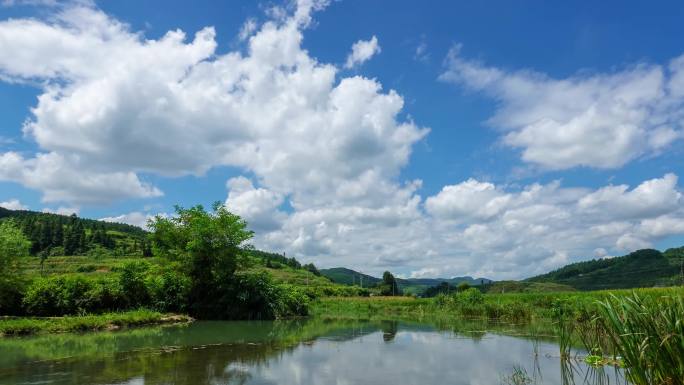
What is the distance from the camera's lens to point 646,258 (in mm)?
138875

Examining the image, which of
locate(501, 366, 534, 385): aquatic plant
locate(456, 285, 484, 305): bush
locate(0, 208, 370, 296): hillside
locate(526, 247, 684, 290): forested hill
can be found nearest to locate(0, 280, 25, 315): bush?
locate(501, 366, 534, 385): aquatic plant

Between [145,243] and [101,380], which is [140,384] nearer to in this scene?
[101,380]

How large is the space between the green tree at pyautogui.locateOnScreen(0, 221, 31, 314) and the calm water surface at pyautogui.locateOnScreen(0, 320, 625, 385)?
11.4 m

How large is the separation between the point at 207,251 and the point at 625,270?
433 ft

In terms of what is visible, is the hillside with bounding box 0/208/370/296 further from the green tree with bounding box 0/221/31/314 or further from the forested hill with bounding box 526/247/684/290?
the forested hill with bounding box 526/247/684/290

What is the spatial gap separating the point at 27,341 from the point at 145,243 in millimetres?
101811

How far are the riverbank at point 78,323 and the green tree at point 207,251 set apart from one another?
492 centimetres

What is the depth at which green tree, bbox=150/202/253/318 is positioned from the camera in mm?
36844

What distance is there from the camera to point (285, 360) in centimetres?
1555

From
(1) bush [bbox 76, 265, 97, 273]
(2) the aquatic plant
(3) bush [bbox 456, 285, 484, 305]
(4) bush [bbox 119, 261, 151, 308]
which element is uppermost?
(1) bush [bbox 76, 265, 97, 273]

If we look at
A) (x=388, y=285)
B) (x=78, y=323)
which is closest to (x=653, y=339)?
(x=78, y=323)

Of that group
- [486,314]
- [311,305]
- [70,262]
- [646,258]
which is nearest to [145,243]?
[70,262]

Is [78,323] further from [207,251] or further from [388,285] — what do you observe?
[388,285]

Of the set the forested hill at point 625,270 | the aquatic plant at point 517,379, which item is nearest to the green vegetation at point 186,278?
the aquatic plant at point 517,379
